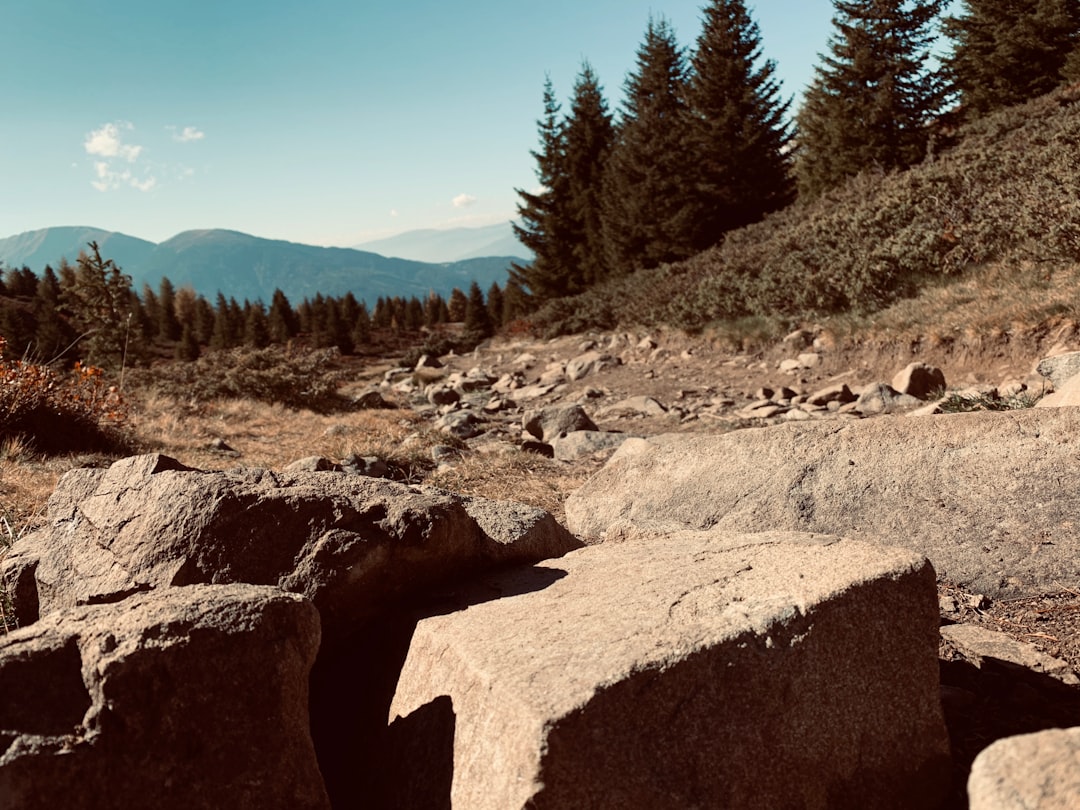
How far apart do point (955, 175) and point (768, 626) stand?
13.6 meters

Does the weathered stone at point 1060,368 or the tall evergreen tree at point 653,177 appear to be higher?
the tall evergreen tree at point 653,177

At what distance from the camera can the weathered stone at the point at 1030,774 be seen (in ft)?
4.00

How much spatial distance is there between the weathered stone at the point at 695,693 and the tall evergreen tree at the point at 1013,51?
20596 millimetres

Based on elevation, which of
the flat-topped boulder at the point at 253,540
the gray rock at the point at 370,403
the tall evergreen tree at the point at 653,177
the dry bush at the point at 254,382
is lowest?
the gray rock at the point at 370,403

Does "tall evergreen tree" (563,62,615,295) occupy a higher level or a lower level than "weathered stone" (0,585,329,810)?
higher

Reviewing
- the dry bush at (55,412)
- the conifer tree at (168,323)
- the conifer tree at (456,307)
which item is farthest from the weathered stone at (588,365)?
the conifer tree at (168,323)

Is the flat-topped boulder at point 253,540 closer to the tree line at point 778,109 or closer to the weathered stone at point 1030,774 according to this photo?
the weathered stone at point 1030,774

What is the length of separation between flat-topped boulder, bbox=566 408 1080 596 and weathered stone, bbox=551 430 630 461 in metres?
2.83

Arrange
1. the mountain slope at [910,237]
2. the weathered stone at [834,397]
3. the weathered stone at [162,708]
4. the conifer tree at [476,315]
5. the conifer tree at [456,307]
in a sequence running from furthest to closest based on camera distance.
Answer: the conifer tree at [456,307] < the conifer tree at [476,315] < the mountain slope at [910,237] < the weathered stone at [834,397] < the weathered stone at [162,708]

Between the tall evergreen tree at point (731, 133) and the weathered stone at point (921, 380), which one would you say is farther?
the tall evergreen tree at point (731, 133)

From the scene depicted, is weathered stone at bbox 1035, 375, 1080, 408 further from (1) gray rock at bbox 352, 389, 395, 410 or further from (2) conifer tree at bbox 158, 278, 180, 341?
(2) conifer tree at bbox 158, 278, 180, 341

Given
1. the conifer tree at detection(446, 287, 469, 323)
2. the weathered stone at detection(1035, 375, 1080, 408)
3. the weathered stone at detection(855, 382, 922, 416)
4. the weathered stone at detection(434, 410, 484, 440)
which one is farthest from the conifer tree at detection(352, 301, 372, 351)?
the weathered stone at detection(1035, 375, 1080, 408)

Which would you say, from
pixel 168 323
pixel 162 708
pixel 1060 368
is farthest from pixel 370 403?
pixel 168 323

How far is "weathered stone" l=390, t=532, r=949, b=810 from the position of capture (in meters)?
1.68
